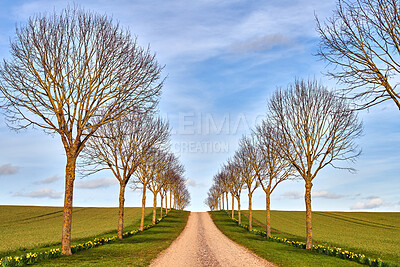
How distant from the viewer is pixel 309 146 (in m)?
22.2

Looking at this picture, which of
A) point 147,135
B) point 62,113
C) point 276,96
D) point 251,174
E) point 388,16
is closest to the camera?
point 388,16

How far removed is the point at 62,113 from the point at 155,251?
10658 mm

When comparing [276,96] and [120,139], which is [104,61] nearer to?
[120,139]

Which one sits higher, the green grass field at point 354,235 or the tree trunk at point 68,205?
the tree trunk at point 68,205

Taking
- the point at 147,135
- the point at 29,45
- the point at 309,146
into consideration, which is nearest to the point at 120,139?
the point at 147,135

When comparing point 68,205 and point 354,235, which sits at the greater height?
point 68,205

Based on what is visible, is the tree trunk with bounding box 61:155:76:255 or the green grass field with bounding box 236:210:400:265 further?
the green grass field with bounding box 236:210:400:265

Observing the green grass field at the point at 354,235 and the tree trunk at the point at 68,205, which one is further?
the green grass field at the point at 354,235

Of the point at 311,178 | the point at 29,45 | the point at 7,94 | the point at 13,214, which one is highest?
the point at 29,45

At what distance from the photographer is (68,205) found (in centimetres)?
1739

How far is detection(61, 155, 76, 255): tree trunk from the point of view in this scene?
1709 centimetres

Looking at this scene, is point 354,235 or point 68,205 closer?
point 68,205

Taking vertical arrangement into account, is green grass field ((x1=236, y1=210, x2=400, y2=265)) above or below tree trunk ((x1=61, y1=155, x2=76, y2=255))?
below

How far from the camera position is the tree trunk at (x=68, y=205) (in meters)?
17.1
